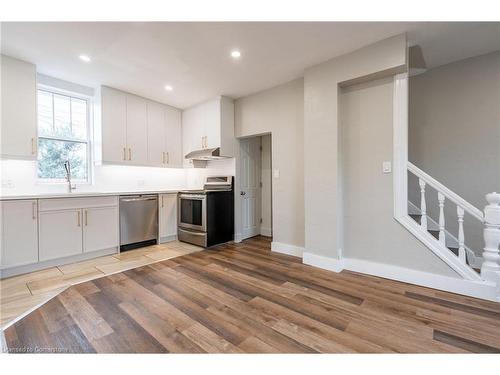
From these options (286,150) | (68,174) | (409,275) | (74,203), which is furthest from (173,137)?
Answer: (409,275)

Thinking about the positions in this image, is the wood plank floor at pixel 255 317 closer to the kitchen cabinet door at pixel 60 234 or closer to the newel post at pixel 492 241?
the newel post at pixel 492 241

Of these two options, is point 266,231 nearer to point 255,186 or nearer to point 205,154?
point 255,186

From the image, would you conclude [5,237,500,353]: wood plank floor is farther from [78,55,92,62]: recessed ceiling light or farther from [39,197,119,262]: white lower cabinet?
[78,55,92,62]: recessed ceiling light

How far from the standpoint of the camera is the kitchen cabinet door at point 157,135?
4.02 meters

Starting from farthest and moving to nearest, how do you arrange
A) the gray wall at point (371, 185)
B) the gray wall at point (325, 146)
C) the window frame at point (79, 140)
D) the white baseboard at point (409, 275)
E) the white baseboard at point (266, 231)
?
the white baseboard at point (266, 231) → the window frame at point (79, 140) → the gray wall at point (325, 146) → the gray wall at point (371, 185) → the white baseboard at point (409, 275)

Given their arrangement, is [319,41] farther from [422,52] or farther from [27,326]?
[27,326]

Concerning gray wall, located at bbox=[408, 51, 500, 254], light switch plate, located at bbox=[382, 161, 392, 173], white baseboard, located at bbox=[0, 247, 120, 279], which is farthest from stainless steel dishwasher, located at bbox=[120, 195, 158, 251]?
gray wall, located at bbox=[408, 51, 500, 254]

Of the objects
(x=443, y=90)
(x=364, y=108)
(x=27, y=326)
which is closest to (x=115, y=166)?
(x=27, y=326)

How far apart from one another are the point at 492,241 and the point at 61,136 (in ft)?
17.9

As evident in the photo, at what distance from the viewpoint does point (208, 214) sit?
3.62 meters

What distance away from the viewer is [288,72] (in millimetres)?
2988

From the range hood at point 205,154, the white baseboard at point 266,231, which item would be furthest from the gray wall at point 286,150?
the white baseboard at point 266,231

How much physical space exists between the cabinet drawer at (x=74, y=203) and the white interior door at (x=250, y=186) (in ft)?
6.99
